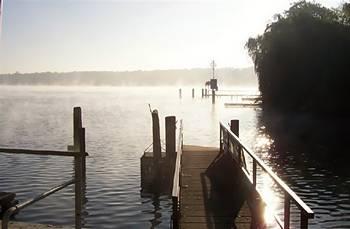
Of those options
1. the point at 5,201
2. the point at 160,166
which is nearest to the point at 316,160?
the point at 160,166

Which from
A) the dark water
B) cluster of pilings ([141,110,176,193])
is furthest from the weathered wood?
cluster of pilings ([141,110,176,193])

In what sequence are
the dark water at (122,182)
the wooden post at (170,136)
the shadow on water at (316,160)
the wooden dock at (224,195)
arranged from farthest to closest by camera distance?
the wooden post at (170,136) < the shadow on water at (316,160) < the dark water at (122,182) < the wooden dock at (224,195)

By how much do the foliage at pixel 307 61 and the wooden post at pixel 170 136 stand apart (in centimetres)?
3885

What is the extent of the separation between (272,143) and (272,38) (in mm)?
30856

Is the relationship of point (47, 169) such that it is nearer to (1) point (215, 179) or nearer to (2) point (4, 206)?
(2) point (4, 206)

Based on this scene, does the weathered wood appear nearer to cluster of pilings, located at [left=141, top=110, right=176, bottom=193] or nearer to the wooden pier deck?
the wooden pier deck

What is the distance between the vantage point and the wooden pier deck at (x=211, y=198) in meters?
10.2

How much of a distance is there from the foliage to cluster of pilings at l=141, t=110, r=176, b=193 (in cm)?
3896

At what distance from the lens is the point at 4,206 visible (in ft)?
44.7

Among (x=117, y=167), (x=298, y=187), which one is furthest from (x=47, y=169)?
(x=298, y=187)

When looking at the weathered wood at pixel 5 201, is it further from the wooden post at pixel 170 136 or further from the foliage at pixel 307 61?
the foliage at pixel 307 61

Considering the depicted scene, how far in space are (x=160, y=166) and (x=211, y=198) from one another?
829cm

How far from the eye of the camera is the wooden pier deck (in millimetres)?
10172

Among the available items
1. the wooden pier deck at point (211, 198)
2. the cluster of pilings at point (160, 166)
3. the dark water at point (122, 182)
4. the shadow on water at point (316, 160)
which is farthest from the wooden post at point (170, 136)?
the shadow on water at point (316, 160)
